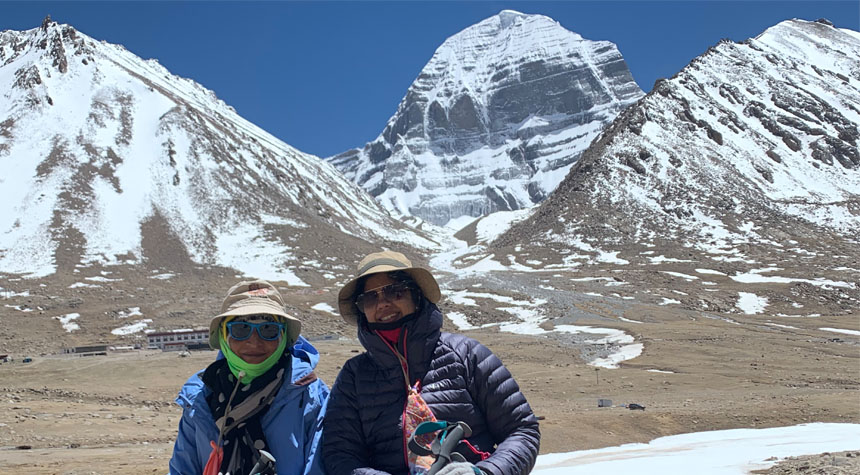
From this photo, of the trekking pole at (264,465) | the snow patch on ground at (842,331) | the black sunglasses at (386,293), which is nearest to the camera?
the trekking pole at (264,465)

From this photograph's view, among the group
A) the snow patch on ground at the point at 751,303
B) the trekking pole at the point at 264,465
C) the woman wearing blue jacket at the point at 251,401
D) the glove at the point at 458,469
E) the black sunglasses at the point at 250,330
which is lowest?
the snow patch on ground at the point at 751,303

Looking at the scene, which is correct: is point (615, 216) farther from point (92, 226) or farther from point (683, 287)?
point (92, 226)

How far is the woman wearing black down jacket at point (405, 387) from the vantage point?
4.89 m

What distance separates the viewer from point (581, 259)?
95.6 m

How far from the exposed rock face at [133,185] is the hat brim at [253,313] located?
79260 millimetres

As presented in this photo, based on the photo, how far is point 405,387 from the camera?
5.05 m

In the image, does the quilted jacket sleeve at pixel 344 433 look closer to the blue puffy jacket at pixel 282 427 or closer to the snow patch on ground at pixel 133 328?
the blue puffy jacket at pixel 282 427

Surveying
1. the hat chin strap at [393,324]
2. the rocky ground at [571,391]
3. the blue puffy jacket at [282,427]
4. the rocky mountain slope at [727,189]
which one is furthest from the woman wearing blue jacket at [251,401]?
the rocky mountain slope at [727,189]

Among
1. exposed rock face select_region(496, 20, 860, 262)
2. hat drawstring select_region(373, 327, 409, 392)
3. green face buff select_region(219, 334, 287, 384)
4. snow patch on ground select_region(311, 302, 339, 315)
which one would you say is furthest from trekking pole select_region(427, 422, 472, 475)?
exposed rock face select_region(496, 20, 860, 262)

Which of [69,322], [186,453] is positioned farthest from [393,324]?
[69,322]

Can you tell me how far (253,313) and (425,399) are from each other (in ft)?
5.43

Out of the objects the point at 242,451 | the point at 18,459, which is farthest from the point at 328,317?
the point at 242,451

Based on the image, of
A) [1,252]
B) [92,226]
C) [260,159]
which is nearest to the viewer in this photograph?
[1,252]

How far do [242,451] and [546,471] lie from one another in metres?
8.92
